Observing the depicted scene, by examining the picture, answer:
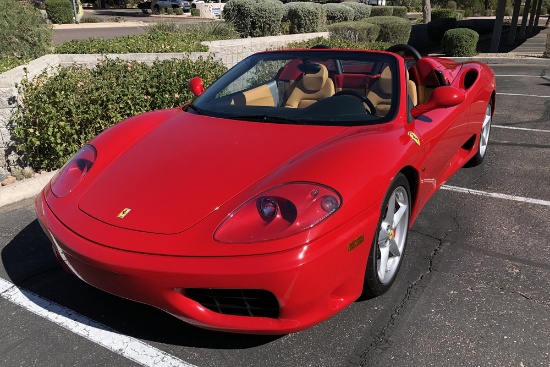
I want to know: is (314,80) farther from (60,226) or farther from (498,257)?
(60,226)

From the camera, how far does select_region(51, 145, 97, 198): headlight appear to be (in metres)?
2.81

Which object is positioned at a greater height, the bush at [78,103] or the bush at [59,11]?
the bush at [78,103]

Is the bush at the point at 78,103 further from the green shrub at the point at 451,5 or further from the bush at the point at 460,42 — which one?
the green shrub at the point at 451,5

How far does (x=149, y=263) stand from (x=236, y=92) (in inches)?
78.6

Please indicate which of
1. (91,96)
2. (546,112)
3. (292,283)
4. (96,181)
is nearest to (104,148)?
(96,181)

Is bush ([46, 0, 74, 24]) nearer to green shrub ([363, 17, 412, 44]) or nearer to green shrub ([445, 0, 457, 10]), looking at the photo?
green shrub ([363, 17, 412, 44])

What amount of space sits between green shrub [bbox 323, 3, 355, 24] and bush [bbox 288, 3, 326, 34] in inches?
120

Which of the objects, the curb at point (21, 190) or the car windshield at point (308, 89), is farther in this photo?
the curb at point (21, 190)

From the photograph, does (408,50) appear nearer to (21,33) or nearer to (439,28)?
(21,33)

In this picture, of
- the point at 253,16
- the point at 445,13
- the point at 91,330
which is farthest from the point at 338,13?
the point at 91,330

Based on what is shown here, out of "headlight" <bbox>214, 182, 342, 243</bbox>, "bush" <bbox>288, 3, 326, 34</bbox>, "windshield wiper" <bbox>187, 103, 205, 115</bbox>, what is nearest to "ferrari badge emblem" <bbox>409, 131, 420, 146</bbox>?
"headlight" <bbox>214, 182, 342, 243</bbox>

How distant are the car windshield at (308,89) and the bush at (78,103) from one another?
1944 mm

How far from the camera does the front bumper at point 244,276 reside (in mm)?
2104

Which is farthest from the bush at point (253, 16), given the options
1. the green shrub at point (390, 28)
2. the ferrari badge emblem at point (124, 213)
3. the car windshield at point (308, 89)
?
the ferrari badge emblem at point (124, 213)
